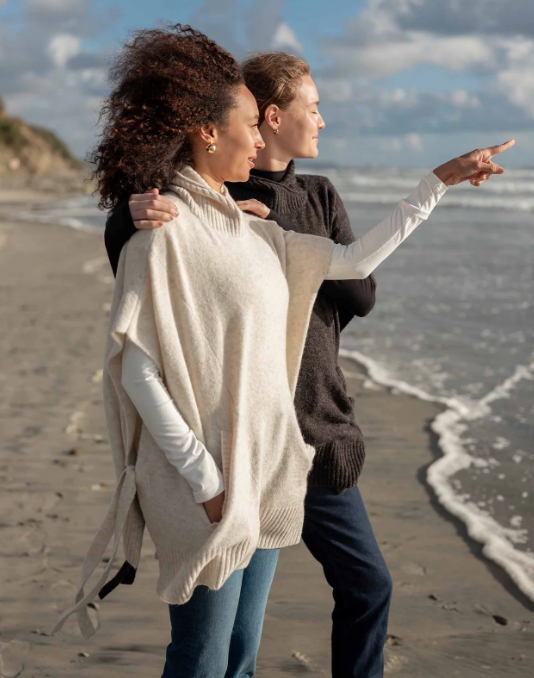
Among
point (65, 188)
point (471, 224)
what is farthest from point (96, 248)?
point (65, 188)

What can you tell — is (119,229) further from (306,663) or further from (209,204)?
(306,663)

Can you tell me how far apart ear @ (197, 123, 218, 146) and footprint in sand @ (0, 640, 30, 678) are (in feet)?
6.86

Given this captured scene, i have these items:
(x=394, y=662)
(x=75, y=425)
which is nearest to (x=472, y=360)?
(x=75, y=425)

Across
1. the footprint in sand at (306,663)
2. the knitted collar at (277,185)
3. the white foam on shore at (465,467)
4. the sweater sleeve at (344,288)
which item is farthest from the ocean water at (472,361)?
the knitted collar at (277,185)

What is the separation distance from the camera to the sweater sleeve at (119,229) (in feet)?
6.30

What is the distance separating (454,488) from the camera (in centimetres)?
472

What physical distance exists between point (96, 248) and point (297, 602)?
1316 cm

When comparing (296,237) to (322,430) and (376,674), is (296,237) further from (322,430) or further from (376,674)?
(376,674)

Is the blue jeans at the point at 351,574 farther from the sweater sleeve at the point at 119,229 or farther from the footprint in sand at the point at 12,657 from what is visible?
the footprint in sand at the point at 12,657

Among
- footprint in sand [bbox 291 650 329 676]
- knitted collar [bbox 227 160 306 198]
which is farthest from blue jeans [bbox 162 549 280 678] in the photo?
footprint in sand [bbox 291 650 329 676]

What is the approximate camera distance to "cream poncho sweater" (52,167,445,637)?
1837 mm

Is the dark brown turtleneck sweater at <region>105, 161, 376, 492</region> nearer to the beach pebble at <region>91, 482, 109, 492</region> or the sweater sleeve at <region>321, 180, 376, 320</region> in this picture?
the sweater sleeve at <region>321, 180, 376, 320</region>

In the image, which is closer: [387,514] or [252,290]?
[252,290]

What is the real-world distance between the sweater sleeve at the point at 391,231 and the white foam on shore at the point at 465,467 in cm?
216
